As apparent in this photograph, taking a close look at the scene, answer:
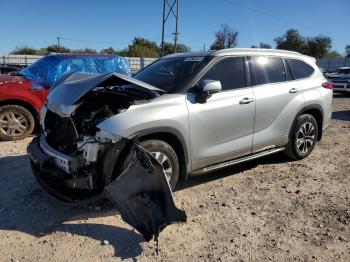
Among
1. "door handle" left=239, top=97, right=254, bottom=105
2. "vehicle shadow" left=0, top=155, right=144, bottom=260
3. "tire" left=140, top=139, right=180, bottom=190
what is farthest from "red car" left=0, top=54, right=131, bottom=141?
"door handle" left=239, top=97, right=254, bottom=105

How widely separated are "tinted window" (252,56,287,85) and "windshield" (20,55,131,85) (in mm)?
4596

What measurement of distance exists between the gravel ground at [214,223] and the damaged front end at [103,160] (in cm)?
30

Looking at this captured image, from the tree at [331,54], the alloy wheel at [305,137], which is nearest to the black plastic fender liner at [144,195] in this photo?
the alloy wheel at [305,137]

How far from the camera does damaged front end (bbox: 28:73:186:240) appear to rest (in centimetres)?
373

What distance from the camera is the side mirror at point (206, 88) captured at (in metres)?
4.49

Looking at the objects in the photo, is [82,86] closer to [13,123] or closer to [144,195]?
[144,195]

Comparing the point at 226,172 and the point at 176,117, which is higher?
the point at 176,117

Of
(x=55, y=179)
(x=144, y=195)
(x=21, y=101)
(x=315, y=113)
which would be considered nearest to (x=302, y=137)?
(x=315, y=113)

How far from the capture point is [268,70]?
5633mm

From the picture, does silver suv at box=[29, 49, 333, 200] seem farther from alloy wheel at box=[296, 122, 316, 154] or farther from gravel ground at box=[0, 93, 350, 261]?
gravel ground at box=[0, 93, 350, 261]

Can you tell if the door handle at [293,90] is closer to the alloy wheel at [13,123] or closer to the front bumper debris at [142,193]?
the front bumper debris at [142,193]

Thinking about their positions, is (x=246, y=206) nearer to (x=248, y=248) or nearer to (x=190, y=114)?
(x=248, y=248)

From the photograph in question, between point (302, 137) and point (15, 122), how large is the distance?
5477mm

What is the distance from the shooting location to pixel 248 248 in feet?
11.9
